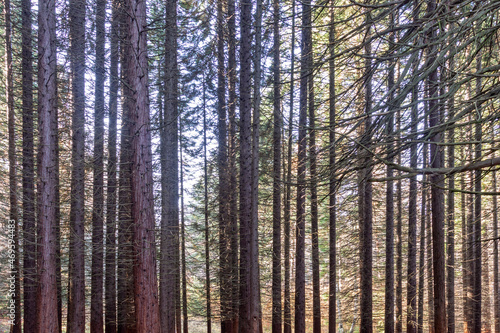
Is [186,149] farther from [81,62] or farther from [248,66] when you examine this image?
[248,66]

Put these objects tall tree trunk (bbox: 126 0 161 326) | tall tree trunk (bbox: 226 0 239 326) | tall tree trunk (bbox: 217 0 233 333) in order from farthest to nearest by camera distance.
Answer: tall tree trunk (bbox: 217 0 233 333) < tall tree trunk (bbox: 226 0 239 326) < tall tree trunk (bbox: 126 0 161 326)

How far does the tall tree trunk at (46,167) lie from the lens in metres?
8.14

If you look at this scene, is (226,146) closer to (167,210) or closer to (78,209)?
(167,210)

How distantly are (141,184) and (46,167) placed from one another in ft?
9.15

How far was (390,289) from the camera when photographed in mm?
12297

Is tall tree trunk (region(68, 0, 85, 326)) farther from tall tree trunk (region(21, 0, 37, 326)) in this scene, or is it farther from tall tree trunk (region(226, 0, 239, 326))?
tall tree trunk (region(226, 0, 239, 326))

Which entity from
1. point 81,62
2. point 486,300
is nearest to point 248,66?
point 81,62

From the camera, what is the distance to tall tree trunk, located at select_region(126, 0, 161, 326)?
23.2 ft

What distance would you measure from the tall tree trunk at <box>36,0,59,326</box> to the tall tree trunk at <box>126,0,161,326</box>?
7.98ft

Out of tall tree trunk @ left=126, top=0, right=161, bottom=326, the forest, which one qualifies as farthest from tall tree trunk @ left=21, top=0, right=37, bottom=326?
tall tree trunk @ left=126, top=0, right=161, bottom=326

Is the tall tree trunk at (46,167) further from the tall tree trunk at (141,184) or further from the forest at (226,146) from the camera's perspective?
the tall tree trunk at (141,184)

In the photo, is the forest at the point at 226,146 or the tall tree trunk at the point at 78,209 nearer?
the forest at the point at 226,146

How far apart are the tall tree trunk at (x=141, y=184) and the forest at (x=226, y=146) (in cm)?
3

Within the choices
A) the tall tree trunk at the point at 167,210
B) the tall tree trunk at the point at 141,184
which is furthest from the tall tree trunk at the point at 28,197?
the tall tree trunk at the point at 141,184
